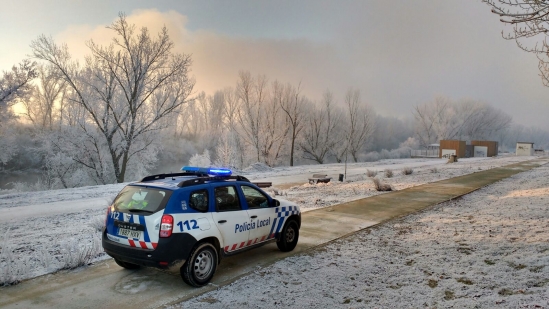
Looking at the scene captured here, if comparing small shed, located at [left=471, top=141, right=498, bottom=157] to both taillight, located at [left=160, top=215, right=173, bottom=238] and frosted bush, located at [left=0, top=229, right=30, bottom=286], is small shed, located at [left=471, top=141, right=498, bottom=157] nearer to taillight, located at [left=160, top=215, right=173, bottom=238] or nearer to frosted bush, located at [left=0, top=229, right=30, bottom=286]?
taillight, located at [left=160, top=215, right=173, bottom=238]

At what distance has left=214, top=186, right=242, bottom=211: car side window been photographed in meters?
5.73

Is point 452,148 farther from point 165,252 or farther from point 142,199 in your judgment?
point 165,252

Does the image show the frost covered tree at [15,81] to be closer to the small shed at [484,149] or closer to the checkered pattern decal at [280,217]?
the checkered pattern decal at [280,217]

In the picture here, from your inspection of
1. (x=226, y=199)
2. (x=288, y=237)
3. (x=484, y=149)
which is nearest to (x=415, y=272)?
(x=288, y=237)

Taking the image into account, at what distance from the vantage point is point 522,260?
5.89 metres

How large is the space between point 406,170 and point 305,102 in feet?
131

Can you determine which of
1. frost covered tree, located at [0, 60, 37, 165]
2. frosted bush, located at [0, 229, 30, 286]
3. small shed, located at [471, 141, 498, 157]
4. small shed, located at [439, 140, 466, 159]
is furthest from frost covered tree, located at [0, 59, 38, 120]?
small shed, located at [471, 141, 498, 157]

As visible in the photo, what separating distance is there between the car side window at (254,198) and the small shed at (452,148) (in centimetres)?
6255

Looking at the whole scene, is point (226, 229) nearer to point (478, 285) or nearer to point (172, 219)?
point (172, 219)

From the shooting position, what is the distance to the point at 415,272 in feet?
19.2

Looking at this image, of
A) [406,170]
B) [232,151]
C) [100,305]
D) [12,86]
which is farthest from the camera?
[232,151]

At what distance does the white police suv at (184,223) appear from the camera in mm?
4973

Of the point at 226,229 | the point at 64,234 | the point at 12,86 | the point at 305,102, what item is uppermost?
the point at 305,102

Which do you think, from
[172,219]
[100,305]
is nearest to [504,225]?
[172,219]
